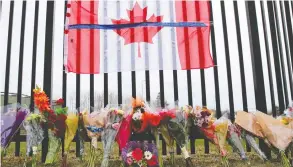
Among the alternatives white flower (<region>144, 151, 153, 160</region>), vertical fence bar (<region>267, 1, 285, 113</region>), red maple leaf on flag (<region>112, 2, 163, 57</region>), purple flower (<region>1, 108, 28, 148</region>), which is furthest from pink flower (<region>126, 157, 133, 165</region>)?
vertical fence bar (<region>267, 1, 285, 113</region>)

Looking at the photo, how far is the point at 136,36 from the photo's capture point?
15.0 feet

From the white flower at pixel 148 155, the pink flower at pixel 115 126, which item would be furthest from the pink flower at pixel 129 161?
the pink flower at pixel 115 126

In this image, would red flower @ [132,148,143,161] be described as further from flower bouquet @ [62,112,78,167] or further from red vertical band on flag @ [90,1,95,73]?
red vertical band on flag @ [90,1,95,73]

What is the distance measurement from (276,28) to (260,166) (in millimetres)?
2268

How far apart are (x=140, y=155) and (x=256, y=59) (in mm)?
2293

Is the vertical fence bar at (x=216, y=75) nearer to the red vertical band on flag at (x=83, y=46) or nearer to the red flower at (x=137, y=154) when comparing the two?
the red vertical band on flag at (x=83, y=46)

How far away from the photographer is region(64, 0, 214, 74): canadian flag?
445cm

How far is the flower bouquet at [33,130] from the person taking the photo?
2945mm

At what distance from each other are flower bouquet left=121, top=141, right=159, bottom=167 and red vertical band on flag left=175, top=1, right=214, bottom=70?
1830 millimetres

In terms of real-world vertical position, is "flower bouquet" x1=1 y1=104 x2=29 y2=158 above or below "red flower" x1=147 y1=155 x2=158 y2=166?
above

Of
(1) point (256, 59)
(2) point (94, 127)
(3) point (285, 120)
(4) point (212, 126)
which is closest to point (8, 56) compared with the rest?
(2) point (94, 127)

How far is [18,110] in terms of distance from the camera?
111 inches

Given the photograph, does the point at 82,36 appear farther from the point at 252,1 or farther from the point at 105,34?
the point at 252,1

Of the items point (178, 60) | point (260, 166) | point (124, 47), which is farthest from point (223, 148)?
point (124, 47)
